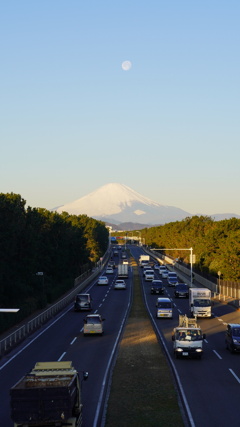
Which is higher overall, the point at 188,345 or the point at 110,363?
the point at 188,345

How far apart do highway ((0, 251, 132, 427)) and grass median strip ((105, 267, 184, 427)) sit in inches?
25.0

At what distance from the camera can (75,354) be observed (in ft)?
113

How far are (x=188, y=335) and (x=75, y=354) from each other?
687cm

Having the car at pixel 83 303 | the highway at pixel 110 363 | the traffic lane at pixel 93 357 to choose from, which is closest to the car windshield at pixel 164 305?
the highway at pixel 110 363

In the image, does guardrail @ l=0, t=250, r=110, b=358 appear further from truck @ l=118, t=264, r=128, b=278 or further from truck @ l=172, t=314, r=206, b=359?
truck @ l=118, t=264, r=128, b=278

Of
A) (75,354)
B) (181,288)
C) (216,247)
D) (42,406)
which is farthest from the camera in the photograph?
(216,247)

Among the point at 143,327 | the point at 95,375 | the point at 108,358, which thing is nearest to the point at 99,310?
the point at 143,327

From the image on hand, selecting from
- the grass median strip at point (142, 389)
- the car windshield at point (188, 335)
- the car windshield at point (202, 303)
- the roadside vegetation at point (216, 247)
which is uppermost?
the roadside vegetation at point (216, 247)

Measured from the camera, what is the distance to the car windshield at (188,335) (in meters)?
33.5

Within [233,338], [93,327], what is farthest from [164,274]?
[233,338]

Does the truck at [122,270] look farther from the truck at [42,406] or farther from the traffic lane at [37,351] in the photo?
the truck at [42,406]

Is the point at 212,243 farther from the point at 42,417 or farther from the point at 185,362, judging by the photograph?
the point at 42,417

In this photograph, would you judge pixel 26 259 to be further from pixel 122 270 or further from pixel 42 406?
pixel 42 406

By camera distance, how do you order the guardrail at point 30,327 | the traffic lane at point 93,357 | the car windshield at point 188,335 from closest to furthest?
the traffic lane at point 93,357 → the car windshield at point 188,335 → the guardrail at point 30,327
